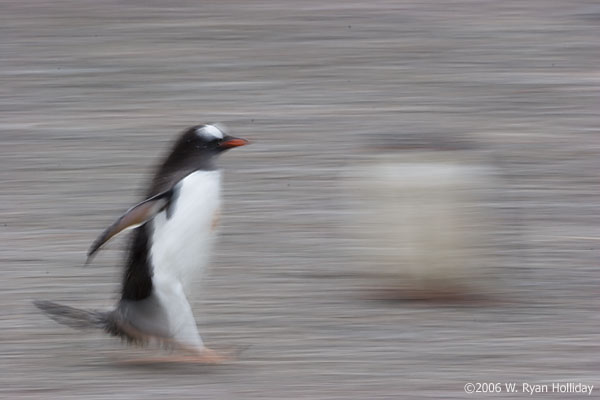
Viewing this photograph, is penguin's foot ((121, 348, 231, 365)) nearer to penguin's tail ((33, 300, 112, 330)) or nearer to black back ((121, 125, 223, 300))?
penguin's tail ((33, 300, 112, 330))

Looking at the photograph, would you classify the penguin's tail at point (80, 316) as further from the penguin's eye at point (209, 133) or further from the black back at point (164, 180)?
the penguin's eye at point (209, 133)

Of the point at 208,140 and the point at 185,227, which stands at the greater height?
the point at 208,140

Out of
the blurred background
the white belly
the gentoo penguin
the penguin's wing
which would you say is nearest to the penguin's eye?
the gentoo penguin

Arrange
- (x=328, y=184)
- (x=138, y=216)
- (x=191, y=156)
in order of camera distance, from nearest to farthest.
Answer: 1. (x=138, y=216)
2. (x=191, y=156)
3. (x=328, y=184)

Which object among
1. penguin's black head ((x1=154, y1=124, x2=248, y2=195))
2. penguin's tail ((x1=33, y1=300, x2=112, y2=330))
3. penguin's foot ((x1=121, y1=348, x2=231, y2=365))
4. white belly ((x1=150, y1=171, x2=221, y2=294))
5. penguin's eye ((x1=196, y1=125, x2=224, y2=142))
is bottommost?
penguin's foot ((x1=121, y1=348, x2=231, y2=365))

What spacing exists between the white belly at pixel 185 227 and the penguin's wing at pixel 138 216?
0.04 m

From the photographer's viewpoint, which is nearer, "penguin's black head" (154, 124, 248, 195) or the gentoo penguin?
the gentoo penguin

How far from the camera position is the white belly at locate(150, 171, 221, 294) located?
210 inches

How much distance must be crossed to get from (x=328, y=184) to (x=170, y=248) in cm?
355

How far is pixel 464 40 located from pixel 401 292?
5846 mm

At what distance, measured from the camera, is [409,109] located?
34.3 ft

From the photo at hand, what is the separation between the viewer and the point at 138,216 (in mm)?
5262

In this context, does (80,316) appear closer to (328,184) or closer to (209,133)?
(209,133)

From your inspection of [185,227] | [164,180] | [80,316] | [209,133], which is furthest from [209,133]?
[80,316]
